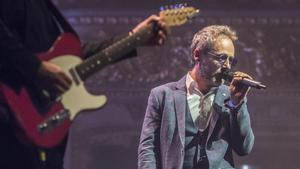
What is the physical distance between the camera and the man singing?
2967 millimetres

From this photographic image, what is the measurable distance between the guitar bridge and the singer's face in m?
1.43

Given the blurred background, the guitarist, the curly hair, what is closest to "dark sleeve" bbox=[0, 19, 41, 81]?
the guitarist

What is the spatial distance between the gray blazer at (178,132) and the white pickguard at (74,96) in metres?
1.21

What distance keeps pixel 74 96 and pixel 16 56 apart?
21 cm

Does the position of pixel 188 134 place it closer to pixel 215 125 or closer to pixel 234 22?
pixel 215 125

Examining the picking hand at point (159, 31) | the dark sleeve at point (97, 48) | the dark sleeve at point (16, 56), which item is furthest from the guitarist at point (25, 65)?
the picking hand at point (159, 31)

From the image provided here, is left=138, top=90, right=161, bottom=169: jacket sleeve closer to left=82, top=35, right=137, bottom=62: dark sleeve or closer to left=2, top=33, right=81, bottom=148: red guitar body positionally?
left=82, top=35, right=137, bottom=62: dark sleeve

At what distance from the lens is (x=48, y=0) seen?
1873 mm

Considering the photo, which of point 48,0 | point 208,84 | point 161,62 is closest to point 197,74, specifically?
point 208,84

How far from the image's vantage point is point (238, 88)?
2855mm

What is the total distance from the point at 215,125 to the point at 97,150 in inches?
84.9

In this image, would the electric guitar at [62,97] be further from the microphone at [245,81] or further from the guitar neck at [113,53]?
the microphone at [245,81]

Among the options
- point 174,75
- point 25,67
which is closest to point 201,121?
point 25,67

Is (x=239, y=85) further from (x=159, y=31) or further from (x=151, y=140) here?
(x=159, y=31)
